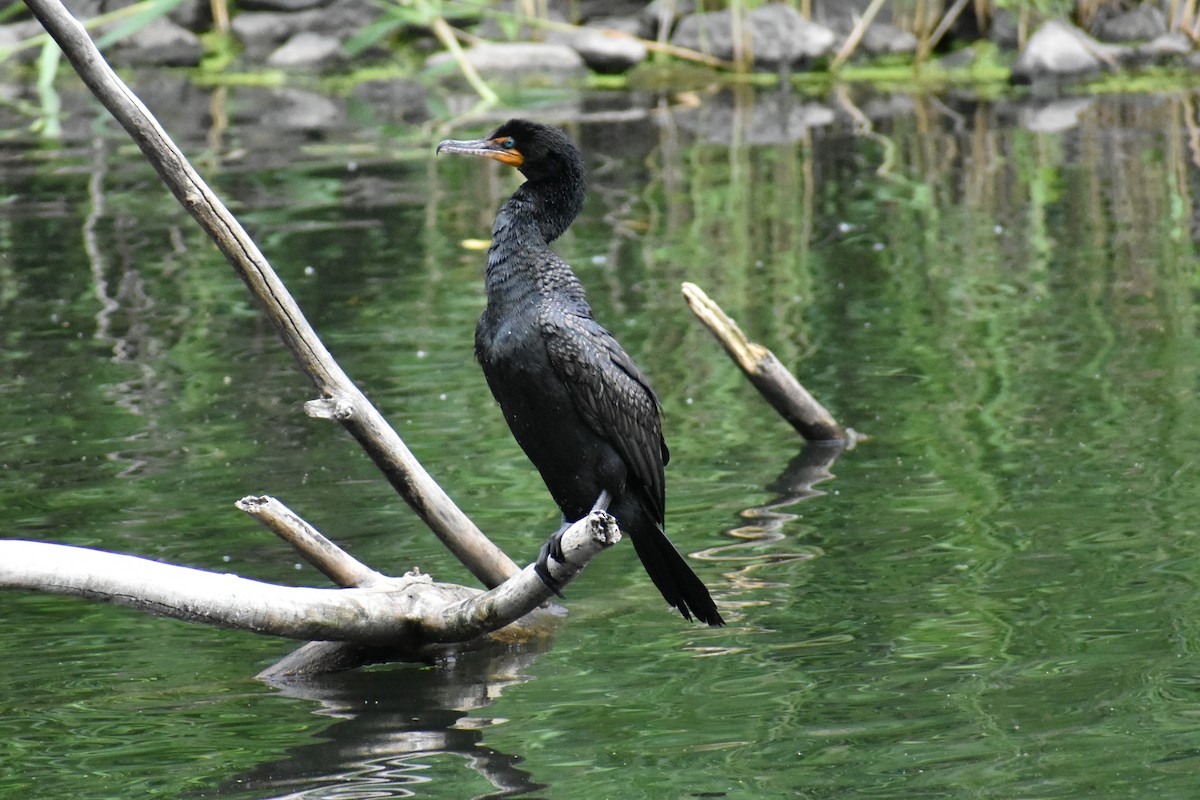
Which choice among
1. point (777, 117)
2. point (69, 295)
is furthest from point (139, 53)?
point (69, 295)

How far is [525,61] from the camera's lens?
18.5 meters

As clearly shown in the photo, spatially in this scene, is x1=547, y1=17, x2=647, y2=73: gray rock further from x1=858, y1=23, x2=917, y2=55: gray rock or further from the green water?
the green water

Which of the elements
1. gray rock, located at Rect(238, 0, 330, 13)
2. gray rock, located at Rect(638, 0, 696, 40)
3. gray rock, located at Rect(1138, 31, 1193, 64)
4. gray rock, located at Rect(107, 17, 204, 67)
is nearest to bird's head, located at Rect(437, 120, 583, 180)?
gray rock, located at Rect(1138, 31, 1193, 64)

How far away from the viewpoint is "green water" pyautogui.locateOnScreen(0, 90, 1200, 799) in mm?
4164

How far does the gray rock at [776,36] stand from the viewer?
18750 mm

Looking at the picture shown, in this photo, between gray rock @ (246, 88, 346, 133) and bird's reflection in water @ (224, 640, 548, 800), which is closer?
bird's reflection in water @ (224, 640, 548, 800)

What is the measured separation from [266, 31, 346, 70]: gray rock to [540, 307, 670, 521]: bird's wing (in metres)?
16.6

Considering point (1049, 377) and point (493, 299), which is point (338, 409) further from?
point (1049, 377)

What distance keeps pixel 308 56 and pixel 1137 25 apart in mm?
9548

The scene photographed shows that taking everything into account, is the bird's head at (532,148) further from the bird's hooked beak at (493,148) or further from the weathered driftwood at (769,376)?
the weathered driftwood at (769,376)

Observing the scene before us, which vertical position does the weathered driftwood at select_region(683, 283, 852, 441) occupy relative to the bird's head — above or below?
below

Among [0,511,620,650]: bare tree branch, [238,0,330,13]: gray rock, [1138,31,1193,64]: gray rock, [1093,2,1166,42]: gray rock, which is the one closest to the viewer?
[0,511,620,650]: bare tree branch

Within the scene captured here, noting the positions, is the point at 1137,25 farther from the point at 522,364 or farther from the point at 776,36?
the point at 522,364

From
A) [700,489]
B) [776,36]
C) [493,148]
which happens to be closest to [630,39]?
[776,36]
